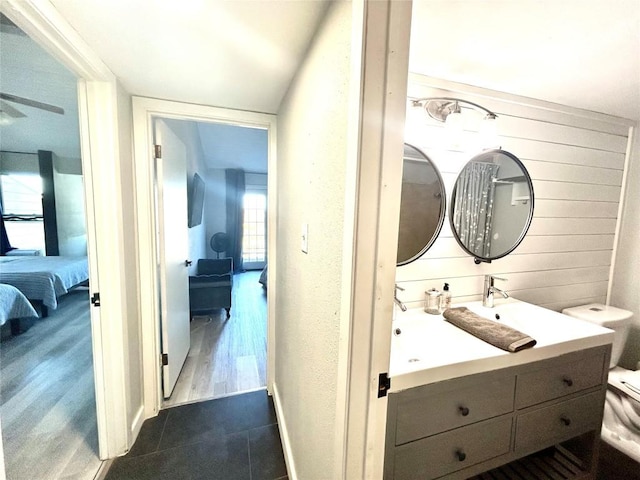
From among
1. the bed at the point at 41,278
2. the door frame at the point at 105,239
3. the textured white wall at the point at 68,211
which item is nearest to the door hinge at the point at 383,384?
the door frame at the point at 105,239

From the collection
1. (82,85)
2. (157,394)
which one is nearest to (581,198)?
(82,85)

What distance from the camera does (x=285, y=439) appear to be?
4.78ft

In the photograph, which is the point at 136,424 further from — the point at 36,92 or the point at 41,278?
the point at 36,92

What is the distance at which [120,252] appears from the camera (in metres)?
1.33

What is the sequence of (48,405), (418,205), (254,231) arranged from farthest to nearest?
(254,231) < (48,405) < (418,205)

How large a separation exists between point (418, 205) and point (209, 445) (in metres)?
1.87

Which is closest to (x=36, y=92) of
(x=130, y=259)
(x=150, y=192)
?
(x=150, y=192)

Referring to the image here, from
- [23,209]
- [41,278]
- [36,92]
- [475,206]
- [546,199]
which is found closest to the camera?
[475,206]

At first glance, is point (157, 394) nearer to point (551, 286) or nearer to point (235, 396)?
point (235, 396)

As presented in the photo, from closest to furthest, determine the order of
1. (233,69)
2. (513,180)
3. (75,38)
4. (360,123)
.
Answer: (360,123)
(75,38)
(233,69)
(513,180)

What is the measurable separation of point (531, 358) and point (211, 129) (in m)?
4.52

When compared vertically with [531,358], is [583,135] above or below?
above

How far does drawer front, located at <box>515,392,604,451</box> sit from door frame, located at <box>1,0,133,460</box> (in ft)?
6.44

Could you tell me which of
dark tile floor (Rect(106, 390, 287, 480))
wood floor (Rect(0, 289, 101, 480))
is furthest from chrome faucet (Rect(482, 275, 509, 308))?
wood floor (Rect(0, 289, 101, 480))
